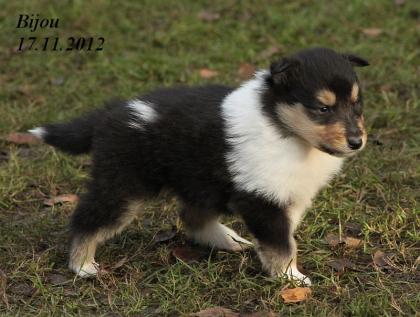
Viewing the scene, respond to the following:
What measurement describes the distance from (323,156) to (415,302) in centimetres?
91

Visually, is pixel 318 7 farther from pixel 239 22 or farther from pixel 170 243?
pixel 170 243

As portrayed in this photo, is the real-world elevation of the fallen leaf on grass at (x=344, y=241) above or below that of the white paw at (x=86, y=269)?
above

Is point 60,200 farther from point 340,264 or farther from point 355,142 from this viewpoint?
point 355,142

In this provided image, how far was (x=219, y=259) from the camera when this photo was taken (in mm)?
4840

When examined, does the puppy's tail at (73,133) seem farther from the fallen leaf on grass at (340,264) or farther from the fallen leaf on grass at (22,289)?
the fallen leaf on grass at (340,264)

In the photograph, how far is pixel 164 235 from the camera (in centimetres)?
518

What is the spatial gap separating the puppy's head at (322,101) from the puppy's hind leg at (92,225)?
3.53 feet

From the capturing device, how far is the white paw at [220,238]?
4.93 metres

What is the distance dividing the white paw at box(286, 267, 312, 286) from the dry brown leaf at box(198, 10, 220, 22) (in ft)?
16.7

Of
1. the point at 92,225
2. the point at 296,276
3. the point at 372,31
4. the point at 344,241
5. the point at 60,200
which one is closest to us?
the point at 296,276

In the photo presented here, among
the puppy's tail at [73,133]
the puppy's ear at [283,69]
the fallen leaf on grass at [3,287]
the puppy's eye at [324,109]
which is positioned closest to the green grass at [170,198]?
the fallen leaf on grass at [3,287]

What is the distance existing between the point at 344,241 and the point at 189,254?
0.96m

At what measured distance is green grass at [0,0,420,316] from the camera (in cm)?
440

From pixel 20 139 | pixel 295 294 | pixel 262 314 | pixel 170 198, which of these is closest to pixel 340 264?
pixel 295 294
